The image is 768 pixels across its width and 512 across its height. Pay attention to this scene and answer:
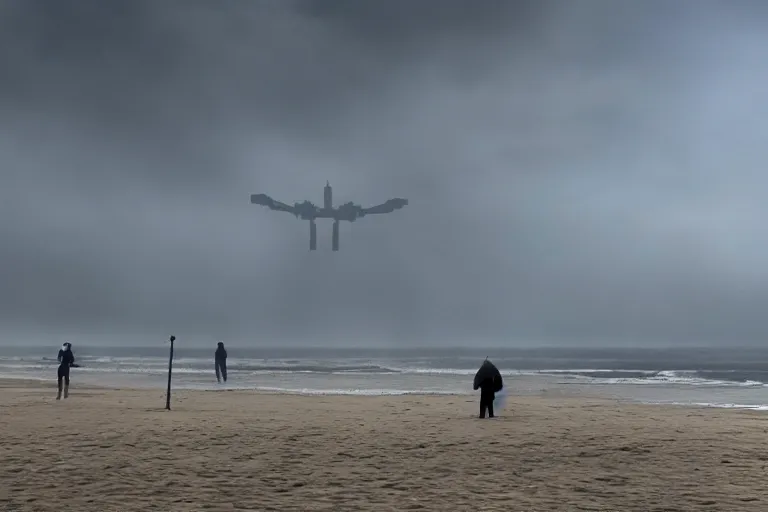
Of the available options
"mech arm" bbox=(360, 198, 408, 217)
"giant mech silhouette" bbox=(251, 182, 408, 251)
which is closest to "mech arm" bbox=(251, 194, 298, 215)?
"giant mech silhouette" bbox=(251, 182, 408, 251)

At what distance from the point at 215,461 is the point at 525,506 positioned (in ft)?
17.8

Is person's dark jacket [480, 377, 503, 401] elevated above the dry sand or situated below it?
above

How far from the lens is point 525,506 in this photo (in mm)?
9477

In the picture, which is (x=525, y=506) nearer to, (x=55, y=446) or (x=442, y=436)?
(x=442, y=436)

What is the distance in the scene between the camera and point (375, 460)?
42.0 ft

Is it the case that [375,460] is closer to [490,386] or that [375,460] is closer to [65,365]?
[490,386]

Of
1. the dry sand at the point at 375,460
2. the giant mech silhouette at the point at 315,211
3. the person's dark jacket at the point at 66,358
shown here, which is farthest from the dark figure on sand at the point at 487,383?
the giant mech silhouette at the point at 315,211

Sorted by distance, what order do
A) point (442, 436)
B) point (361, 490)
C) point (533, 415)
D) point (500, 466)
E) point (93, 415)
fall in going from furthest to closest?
point (533, 415)
point (93, 415)
point (442, 436)
point (500, 466)
point (361, 490)

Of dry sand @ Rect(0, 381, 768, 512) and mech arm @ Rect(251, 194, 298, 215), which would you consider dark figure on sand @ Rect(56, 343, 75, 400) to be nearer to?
dry sand @ Rect(0, 381, 768, 512)

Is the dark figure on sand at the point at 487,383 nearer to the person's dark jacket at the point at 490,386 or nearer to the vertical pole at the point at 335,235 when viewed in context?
the person's dark jacket at the point at 490,386

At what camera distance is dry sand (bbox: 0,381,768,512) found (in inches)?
385

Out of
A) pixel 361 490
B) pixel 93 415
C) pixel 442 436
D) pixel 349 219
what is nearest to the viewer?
pixel 361 490

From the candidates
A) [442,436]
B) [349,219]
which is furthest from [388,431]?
[349,219]

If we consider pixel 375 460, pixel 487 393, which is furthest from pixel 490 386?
pixel 375 460
